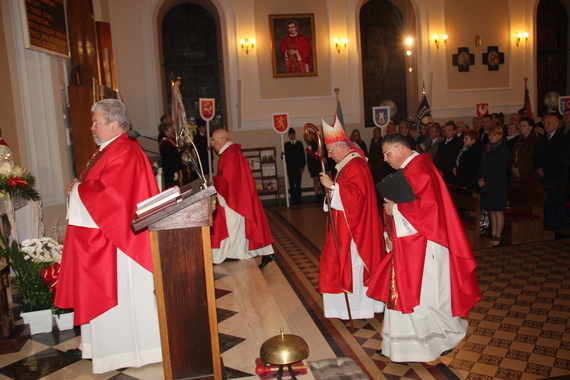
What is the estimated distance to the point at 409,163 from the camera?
12.0 ft

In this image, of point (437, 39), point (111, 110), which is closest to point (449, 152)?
point (437, 39)

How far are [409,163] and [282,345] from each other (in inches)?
65.3

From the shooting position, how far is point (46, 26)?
19.3 ft

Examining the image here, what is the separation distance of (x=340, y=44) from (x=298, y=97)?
5.44 feet

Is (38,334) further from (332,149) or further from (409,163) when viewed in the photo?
(409,163)

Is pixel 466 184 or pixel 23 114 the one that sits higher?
pixel 23 114

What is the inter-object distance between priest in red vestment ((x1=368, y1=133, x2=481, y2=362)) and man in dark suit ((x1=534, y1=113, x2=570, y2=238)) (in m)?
4.50

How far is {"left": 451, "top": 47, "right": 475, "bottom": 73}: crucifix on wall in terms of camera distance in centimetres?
1330

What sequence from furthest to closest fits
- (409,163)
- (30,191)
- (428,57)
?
1. (428,57)
2. (30,191)
3. (409,163)

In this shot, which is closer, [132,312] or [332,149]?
[132,312]

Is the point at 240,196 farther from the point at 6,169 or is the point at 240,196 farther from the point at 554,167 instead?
the point at 554,167

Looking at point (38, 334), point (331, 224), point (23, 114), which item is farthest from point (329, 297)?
point (23, 114)

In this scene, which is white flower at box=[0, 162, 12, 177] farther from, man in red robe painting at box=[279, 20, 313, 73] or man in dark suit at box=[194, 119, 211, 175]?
man in red robe painting at box=[279, 20, 313, 73]

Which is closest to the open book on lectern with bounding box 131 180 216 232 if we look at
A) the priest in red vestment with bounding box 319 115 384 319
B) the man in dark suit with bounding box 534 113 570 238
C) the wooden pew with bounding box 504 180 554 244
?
the priest in red vestment with bounding box 319 115 384 319
